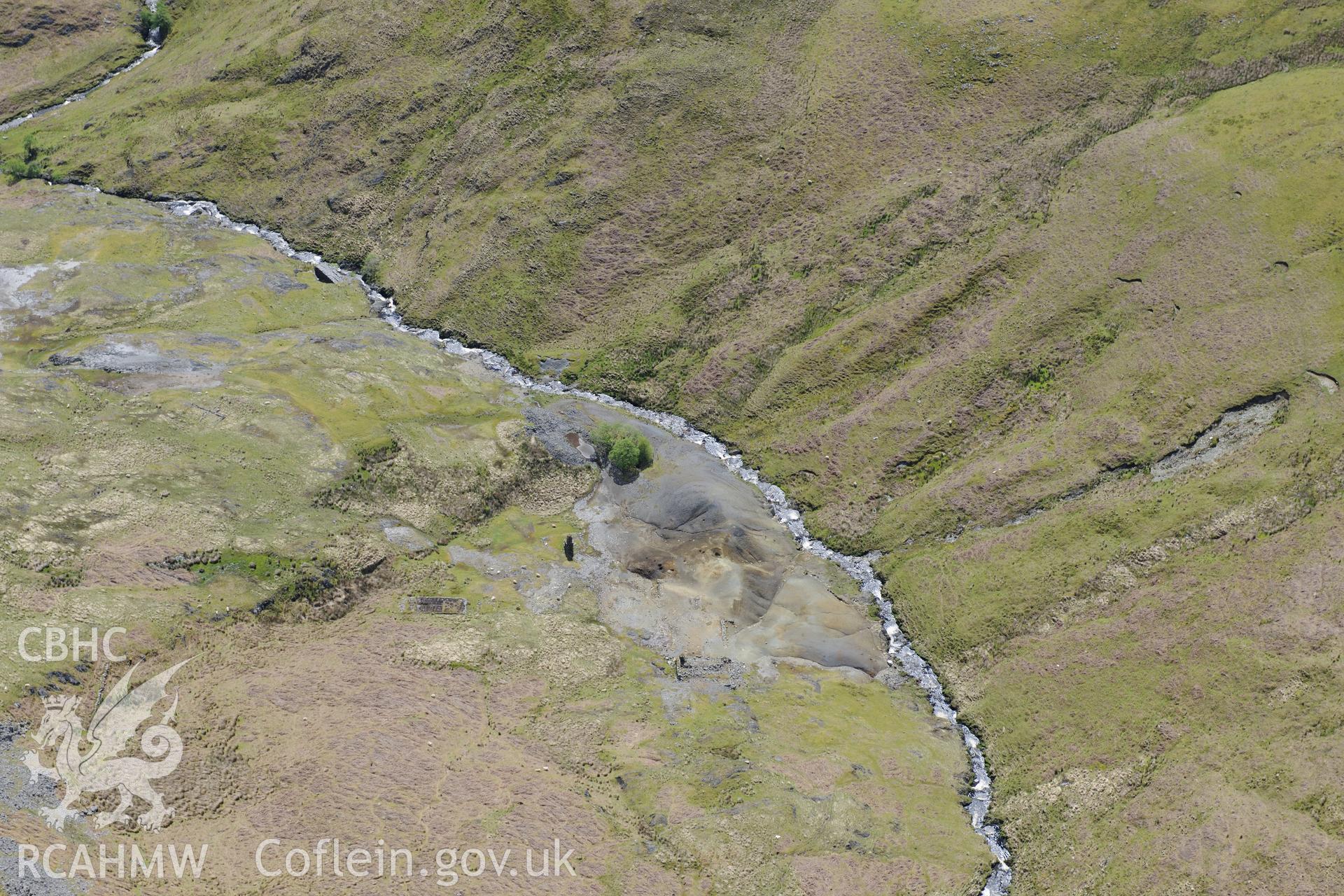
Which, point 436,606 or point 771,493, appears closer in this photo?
point 436,606

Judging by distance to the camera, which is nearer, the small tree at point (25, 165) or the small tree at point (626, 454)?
the small tree at point (626, 454)

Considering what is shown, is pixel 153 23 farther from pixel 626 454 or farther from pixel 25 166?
pixel 626 454

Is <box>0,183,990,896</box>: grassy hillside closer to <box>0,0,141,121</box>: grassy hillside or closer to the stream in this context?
the stream

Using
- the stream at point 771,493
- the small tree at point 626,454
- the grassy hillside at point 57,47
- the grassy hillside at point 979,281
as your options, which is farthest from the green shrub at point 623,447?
the grassy hillside at point 57,47

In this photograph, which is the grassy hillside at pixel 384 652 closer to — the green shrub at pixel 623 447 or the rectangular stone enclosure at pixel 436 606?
the rectangular stone enclosure at pixel 436 606

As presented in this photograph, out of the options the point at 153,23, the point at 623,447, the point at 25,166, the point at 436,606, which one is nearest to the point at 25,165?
the point at 25,166

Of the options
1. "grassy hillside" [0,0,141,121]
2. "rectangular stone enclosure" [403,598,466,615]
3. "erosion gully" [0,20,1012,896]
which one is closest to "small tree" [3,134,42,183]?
"erosion gully" [0,20,1012,896]

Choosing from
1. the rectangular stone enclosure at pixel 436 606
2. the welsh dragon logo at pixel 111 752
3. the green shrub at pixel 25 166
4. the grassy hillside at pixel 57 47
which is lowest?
the rectangular stone enclosure at pixel 436 606
